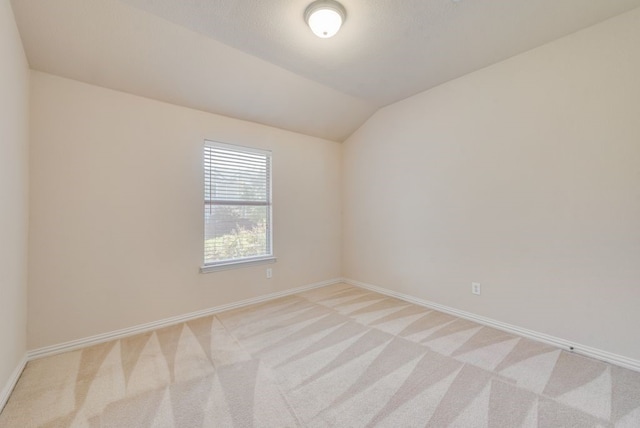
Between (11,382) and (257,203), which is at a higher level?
(257,203)

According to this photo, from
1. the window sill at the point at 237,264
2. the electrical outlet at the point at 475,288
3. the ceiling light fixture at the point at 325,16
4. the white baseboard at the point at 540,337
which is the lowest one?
the white baseboard at the point at 540,337

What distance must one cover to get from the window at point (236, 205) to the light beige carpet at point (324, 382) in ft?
3.05

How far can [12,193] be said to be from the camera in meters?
1.80

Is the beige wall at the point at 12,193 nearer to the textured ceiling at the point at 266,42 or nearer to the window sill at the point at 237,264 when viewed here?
the textured ceiling at the point at 266,42

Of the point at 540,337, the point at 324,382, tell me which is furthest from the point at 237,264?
the point at 540,337

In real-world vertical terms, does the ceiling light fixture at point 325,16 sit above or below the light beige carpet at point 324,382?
above

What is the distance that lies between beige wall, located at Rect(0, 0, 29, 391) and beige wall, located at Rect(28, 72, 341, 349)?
13cm

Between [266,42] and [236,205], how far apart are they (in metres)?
1.79

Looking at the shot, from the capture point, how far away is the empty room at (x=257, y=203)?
1.76 metres

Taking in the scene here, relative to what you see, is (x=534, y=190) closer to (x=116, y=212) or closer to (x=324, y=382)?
(x=324, y=382)

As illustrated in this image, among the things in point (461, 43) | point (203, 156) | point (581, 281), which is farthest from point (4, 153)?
point (581, 281)

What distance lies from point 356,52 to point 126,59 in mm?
1975

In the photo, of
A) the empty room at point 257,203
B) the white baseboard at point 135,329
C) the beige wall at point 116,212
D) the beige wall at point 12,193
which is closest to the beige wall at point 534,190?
the empty room at point 257,203

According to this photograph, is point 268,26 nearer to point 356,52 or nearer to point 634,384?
point 356,52
